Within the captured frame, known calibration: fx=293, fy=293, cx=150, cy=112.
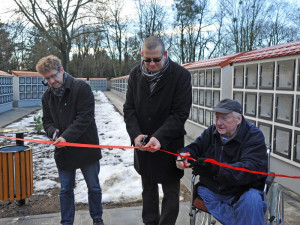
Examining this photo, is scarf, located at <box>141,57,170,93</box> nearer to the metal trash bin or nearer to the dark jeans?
the dark jeans

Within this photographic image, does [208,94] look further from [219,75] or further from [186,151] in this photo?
[186,151]

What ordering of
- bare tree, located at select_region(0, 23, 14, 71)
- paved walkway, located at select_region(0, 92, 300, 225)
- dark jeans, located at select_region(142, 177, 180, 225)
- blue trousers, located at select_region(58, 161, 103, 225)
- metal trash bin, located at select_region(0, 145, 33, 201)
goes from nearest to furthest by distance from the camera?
dark jeans, located at select_region(142, 177, 180, 225) → blue trousers, located at select_region(58, 161, 103, 225) → paved walkway, located at select_region(0, 92, 300, 225) → metal trash bin, located at select_region(0, 145, 33, 201) → bare tree, located at select_region(0, 23, 14, 71)

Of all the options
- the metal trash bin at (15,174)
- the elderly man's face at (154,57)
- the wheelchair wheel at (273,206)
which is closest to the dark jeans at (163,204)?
the wheelchair wheel at (273,206)

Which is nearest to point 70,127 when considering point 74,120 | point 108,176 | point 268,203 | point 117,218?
point 74,120

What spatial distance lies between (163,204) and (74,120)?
43.6 inches

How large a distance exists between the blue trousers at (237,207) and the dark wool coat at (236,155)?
66 mm

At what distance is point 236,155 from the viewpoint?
2.33m

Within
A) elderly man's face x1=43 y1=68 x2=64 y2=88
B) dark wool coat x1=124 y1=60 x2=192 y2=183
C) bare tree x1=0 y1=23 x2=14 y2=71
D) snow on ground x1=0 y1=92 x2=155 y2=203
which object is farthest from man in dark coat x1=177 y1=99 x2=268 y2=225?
bare tree x1=0 y1=23 x2=14 y2=71

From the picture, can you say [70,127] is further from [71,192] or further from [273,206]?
[273,206]

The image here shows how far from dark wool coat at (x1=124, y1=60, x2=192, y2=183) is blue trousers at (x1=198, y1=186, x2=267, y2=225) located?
0.38 m

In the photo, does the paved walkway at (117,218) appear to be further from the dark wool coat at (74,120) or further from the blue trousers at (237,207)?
the blue trousers at (237,207)

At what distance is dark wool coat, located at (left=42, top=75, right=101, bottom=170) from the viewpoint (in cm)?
271

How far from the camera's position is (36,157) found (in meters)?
6.05

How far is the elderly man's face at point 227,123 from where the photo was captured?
2336mm
